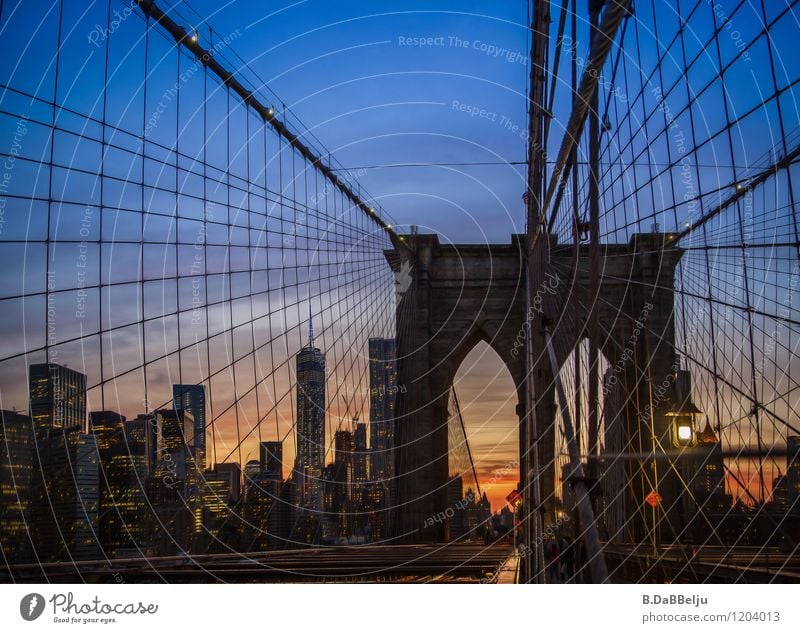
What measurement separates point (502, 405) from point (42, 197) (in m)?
17.4

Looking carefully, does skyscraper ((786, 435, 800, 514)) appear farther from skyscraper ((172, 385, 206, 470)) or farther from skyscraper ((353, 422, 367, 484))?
skyscraper ((353, 422, 367, 484))

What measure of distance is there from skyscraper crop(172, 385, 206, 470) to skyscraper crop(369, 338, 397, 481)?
1187cm

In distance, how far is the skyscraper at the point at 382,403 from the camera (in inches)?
819

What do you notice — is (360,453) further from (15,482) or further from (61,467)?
(15,482)

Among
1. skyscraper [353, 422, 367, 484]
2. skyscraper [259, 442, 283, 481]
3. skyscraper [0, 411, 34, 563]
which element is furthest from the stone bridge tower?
skyscraper [0, 411, 34, 563]

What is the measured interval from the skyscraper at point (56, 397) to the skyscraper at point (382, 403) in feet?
44.6

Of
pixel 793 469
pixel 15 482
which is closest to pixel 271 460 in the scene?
pixel 15 482

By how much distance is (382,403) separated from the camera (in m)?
21.8

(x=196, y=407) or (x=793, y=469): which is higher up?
(x=196, y=407)

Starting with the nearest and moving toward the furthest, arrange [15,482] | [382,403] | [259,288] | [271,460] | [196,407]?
[15,482] < [196,407] < [271,460] < [259,288] < [382,403]

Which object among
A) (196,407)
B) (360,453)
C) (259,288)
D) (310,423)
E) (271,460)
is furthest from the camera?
(360,453)

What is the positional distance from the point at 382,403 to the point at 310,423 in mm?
7668

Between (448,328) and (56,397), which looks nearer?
(56,397)
